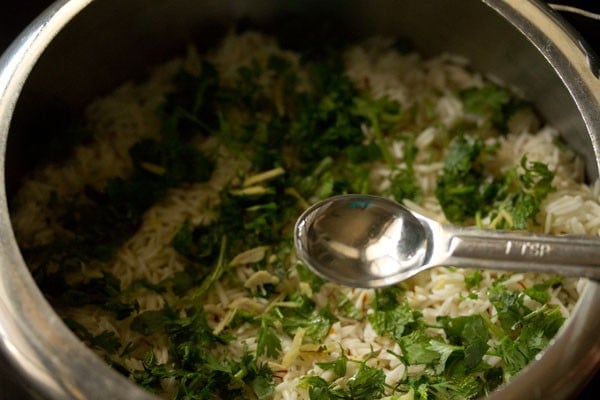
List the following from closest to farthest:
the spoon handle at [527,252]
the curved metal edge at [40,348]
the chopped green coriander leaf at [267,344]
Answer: the curved metal edge at [40,348]
the spoon handle at [527,252]
the chopped green coriander leaf at [267,344]

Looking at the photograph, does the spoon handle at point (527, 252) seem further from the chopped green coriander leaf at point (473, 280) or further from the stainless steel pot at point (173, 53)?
the chopped green coriander leaf at point (473, 280)

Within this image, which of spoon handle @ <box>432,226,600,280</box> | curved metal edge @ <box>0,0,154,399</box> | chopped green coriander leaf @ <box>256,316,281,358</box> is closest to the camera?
curved metal edge @ <box>0,0,154,399</box>

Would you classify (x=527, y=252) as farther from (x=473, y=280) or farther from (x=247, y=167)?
(x=247, y=167)

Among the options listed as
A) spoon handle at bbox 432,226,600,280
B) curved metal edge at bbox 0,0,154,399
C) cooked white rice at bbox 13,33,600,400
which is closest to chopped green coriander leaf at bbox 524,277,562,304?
cooked white rice at bbox 13,33,600,400

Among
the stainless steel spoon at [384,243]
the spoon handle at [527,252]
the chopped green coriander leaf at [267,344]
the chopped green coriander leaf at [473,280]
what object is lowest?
the chopped green coriander leaf at [267,344]

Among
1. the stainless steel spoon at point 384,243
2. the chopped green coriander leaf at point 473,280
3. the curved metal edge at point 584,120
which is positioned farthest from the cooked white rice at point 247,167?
the curved metal edge at point 584,120

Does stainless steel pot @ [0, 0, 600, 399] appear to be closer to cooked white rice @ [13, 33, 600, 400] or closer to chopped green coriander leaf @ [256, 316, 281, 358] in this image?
cooked white rice @ [13, 33, 600, 400]

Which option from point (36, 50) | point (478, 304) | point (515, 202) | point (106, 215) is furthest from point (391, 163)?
point (36, 50)

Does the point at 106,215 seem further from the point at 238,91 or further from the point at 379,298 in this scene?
the point at 379,298
